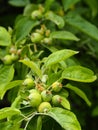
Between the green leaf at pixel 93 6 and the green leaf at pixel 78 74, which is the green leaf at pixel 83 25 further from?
the green leaf at pixel 78 74

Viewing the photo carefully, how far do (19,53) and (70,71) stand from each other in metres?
0.35

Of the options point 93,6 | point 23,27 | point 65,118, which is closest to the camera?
point 65,118

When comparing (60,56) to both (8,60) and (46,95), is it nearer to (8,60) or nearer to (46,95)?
(46,95)

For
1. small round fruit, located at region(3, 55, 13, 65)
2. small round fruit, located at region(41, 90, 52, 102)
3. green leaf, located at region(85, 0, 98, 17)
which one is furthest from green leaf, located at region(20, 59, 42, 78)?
green leaf, located at region(85, 0, 98, 17)

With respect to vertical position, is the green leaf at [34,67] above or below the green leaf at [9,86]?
above

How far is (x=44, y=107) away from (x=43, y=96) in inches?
1.9

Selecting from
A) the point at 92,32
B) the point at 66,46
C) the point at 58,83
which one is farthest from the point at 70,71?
the point at 66,46

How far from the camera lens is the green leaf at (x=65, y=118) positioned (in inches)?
50.4

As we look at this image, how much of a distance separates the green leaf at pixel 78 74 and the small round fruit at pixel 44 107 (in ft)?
0.46

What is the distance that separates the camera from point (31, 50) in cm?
190

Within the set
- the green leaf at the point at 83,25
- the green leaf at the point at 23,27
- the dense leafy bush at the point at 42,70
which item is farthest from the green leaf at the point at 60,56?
the green leaf at the point at 83,25

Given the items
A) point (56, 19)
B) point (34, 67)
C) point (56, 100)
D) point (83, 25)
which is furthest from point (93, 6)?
point (56, 100)

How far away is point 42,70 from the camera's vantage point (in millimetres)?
1586

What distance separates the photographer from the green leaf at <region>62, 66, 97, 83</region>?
4.80 ft
